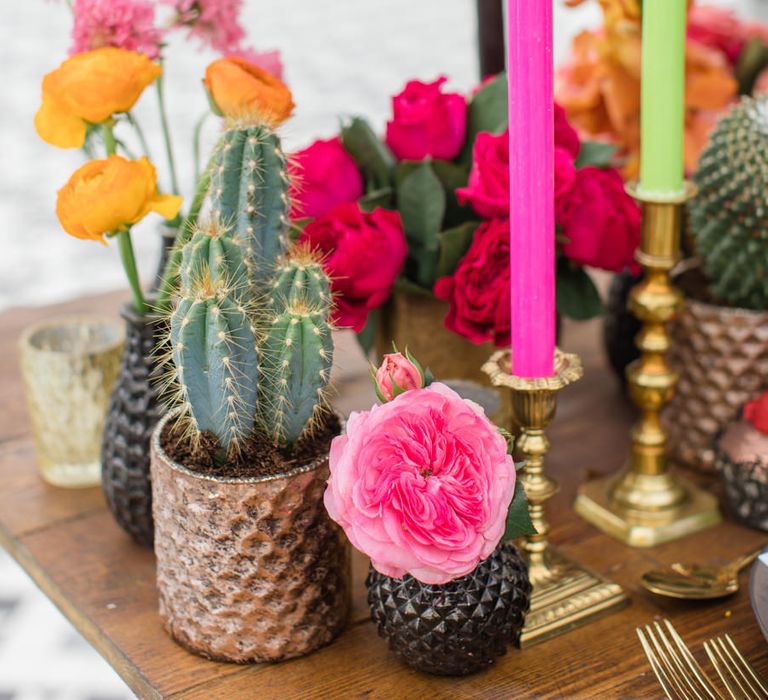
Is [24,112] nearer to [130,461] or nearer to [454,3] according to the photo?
[454,3]

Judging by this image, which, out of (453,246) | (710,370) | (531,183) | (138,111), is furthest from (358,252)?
(138,111)

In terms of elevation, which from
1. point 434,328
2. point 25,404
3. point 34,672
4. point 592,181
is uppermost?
point 592,181

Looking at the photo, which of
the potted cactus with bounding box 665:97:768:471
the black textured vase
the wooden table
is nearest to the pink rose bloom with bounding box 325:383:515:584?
the wooden table

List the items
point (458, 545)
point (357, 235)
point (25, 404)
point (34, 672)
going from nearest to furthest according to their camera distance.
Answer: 1. point (458, 545)
2. point (357, 235)
3. point (25, 404)
4. point (34, 672)

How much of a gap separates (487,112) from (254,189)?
27cm

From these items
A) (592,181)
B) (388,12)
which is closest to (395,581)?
(592,181)

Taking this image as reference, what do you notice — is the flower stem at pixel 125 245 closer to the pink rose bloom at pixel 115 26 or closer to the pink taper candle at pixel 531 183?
the pink rose bloom at pixel 115 26

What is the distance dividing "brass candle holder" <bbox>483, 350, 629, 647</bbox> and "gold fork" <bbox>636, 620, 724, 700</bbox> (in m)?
0.04

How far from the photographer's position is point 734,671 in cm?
65

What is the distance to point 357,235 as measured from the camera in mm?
789

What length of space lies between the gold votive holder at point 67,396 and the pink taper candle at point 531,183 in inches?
14.3

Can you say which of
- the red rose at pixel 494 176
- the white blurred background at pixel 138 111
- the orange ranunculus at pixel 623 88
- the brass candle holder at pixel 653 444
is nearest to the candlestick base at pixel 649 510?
the brass candle holder at pixel 653 444

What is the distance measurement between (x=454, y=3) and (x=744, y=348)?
393 cm

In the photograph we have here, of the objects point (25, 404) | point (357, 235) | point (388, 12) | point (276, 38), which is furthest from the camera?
point (388, 12)
